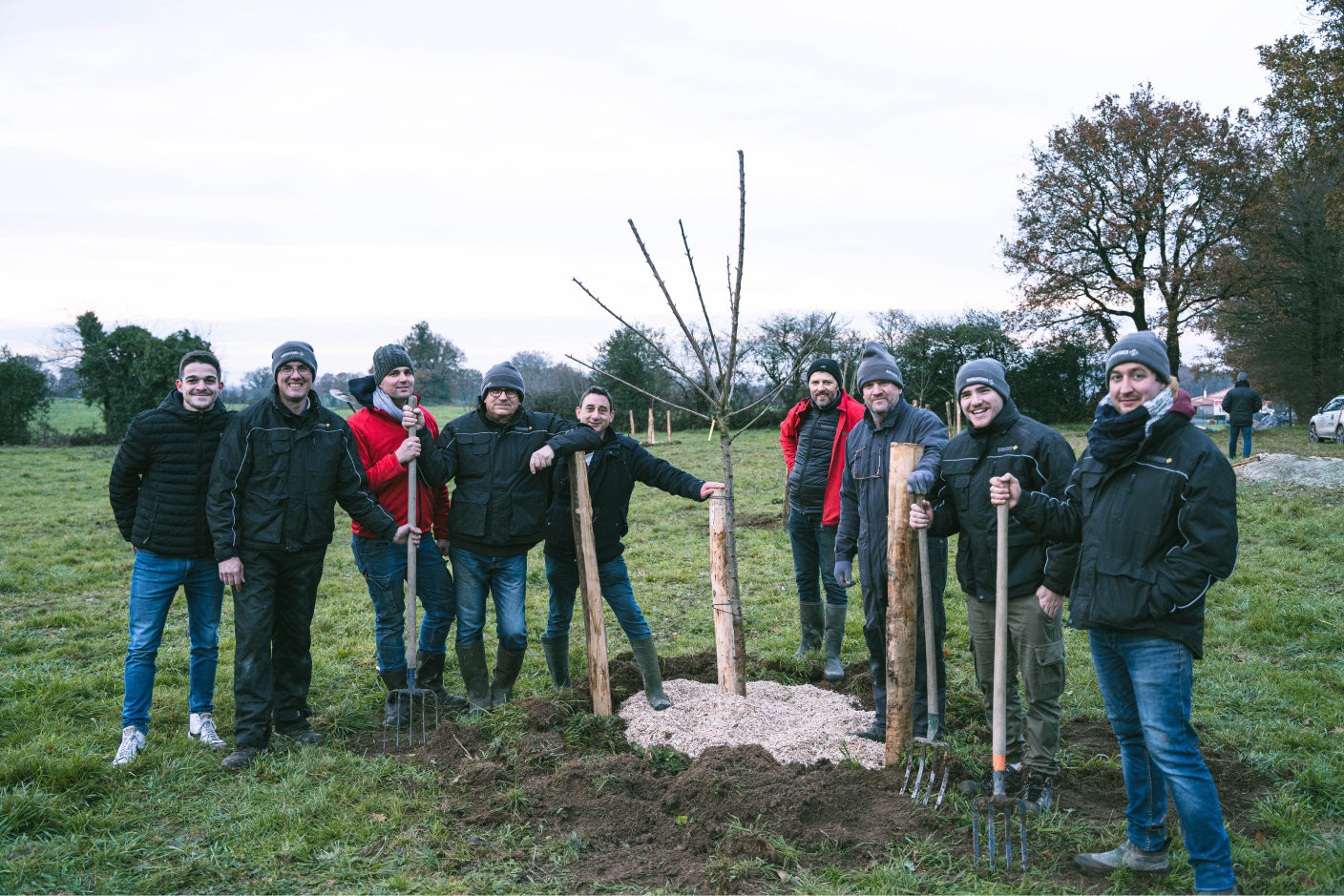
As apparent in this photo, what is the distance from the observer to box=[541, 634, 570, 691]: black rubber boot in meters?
5.61

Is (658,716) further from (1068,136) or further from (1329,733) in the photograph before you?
(1068,136)

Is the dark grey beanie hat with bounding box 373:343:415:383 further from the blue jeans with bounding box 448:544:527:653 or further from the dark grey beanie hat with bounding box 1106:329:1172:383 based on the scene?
the dark grey beanie hat with bounding box 1106:329:1172:383

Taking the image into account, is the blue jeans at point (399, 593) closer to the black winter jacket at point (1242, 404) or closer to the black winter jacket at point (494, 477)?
the black winter jacket at point (494, 477)

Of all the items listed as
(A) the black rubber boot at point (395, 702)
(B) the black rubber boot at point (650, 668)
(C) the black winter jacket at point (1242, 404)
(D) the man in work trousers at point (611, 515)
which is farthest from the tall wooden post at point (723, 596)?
(C) the black winter jacket at point (1242, 404)

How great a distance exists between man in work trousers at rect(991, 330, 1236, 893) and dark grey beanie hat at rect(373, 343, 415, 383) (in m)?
4.21

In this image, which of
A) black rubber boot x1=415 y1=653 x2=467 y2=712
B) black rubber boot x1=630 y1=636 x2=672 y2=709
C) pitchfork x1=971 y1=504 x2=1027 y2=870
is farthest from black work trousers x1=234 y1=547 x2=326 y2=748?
pitchfork x1=971 y1=504 x2=1027 y2=870

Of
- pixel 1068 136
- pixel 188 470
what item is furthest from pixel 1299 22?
pixel 188 470

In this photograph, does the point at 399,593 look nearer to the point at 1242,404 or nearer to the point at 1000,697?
the point at 1000,697

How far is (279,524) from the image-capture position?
4.80 meters

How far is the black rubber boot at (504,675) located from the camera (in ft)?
17.6

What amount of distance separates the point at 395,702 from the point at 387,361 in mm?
2282

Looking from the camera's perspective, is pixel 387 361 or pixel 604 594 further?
pixel 387 361

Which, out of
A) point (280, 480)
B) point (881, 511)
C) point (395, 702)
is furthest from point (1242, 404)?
A: point (280, 480)

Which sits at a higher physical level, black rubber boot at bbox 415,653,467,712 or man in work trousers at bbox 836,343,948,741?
man in work trousers at bbox 836,343,948,741
